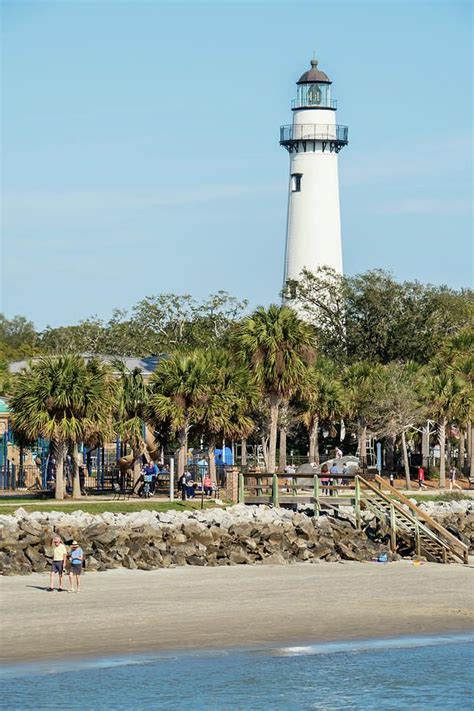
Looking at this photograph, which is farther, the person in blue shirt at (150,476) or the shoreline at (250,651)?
the person in blue shirt at (150,476)

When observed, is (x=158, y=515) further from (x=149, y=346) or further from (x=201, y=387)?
(x=149, y=346)

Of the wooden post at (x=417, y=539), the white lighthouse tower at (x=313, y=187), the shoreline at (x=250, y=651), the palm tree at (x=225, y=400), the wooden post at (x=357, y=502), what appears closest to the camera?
the shoreline at (x=250, y=651)

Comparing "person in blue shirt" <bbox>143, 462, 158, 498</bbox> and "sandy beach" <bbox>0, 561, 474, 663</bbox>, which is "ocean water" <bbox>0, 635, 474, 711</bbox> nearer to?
"sandy beach" <bbox>0, 561, 474, 663</bbox>

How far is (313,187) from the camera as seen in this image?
8756 centimetres

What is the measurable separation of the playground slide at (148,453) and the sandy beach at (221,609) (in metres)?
18.5

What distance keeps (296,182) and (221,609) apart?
63148mm

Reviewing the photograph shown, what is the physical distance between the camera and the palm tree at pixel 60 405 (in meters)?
46.6

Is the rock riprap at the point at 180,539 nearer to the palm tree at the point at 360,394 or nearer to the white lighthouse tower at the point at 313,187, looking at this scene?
the palm tree at the point at 360,394

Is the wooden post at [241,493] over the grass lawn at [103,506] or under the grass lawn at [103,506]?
over

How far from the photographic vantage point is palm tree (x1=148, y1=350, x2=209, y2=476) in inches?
1983

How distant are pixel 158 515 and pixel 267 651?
625 inches

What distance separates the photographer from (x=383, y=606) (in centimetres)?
2827

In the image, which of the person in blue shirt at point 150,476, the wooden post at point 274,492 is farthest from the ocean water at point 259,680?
the person in blue shirt at point 150,476

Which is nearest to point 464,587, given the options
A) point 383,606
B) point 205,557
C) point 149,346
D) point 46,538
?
point 383,606
